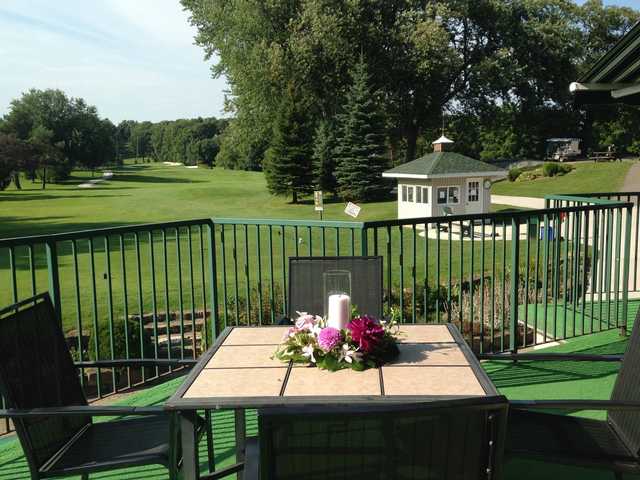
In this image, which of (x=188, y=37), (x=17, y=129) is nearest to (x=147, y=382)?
(x=188, y=37)

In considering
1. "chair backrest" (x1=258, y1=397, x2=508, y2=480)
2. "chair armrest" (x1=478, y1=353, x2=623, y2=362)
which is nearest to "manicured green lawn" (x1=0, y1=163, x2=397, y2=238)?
"chair armrest" (x1=478, y1=353, x2=623, y2=362)

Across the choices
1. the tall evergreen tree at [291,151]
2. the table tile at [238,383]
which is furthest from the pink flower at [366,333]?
the tall evergreen tree at [291,151]

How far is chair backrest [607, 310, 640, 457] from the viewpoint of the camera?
2188 millimetres

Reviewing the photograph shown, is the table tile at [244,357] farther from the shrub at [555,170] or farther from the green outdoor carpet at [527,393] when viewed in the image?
the shrub at [555,170]

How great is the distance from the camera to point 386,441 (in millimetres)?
1300

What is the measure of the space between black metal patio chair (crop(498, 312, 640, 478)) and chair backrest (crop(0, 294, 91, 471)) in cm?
166

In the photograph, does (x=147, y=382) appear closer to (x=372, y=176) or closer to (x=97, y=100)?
(x=372, y=176)

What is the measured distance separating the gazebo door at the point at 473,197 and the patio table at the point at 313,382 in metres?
21.7

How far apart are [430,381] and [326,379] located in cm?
36

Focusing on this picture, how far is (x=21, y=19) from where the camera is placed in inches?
1051

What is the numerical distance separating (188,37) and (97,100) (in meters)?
42.2

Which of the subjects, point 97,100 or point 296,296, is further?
point 97,100

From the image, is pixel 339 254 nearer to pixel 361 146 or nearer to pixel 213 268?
pixel 213 268

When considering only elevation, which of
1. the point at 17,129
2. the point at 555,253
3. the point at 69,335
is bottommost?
the point at 69,335
